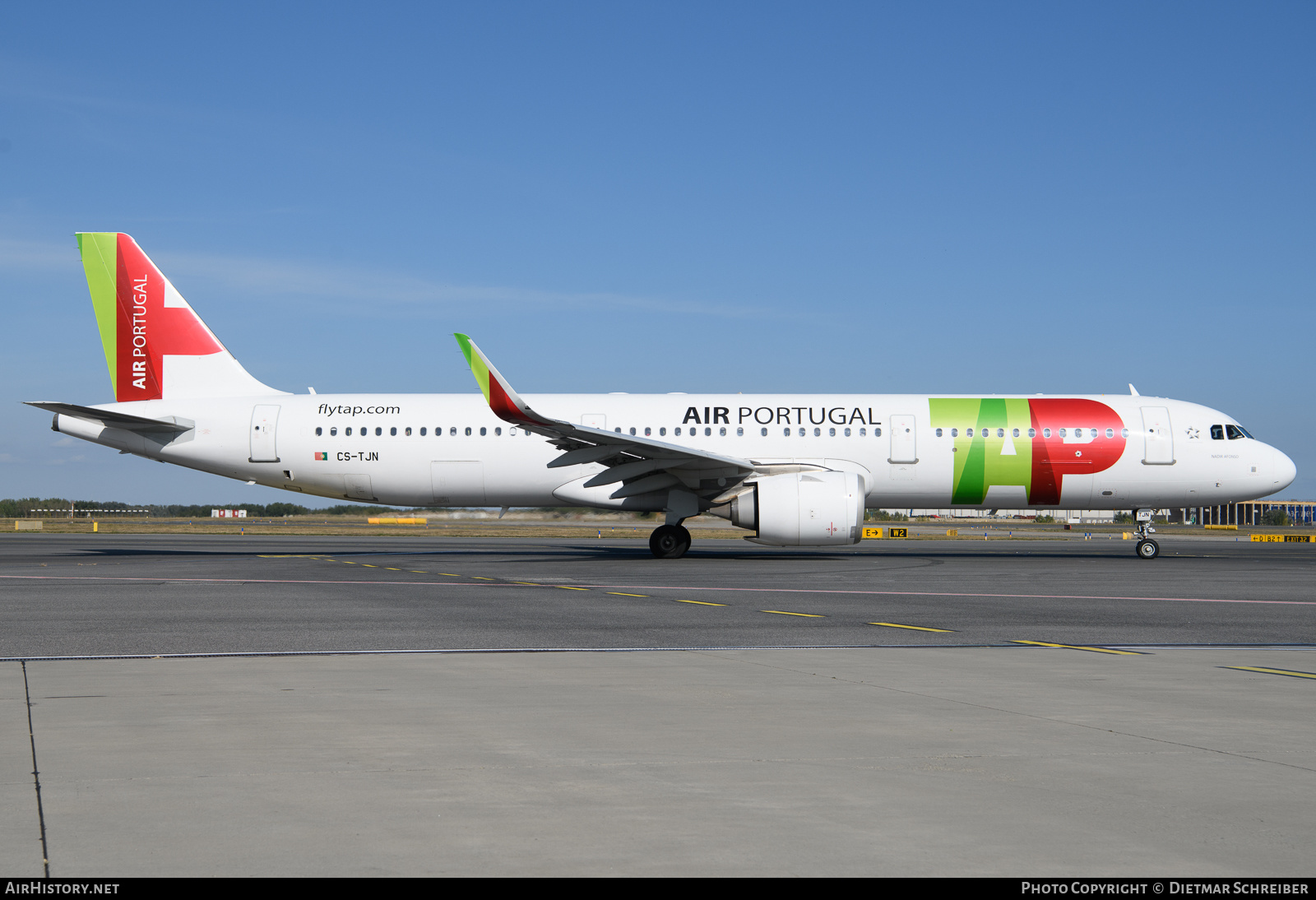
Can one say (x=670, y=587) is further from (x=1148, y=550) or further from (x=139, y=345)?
Answer: (x=139, y=345)

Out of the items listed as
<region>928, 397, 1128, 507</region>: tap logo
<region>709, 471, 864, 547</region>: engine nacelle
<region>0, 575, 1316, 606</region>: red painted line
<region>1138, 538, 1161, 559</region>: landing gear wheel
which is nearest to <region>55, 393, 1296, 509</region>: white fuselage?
<region>928, 397, 1128, 507</region>: tap logo

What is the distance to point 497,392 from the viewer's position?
2244cm

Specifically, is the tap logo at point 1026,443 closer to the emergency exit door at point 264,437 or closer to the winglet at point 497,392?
the winglet at point 497,392

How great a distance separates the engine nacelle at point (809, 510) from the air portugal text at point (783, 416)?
9.03 feet

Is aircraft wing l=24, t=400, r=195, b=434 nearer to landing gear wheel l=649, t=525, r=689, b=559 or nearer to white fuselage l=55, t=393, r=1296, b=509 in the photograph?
white fuselage l=55, t=393, r=1296, b=509

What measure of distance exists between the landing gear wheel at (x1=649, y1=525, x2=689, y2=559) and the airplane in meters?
0.04

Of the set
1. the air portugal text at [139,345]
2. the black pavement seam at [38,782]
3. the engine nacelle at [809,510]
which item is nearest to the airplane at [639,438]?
the air portugal text at [139,345]

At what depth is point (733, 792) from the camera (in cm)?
468

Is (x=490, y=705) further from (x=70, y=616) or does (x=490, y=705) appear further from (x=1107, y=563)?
(x=1107, y=563)

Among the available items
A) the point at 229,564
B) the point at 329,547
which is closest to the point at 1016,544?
the point at 329,547

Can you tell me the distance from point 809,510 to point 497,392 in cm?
692

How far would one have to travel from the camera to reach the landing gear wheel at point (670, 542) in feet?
85.0

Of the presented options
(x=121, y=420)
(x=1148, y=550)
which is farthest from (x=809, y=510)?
(x=121, y=420)

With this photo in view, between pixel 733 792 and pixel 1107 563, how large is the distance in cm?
2282
